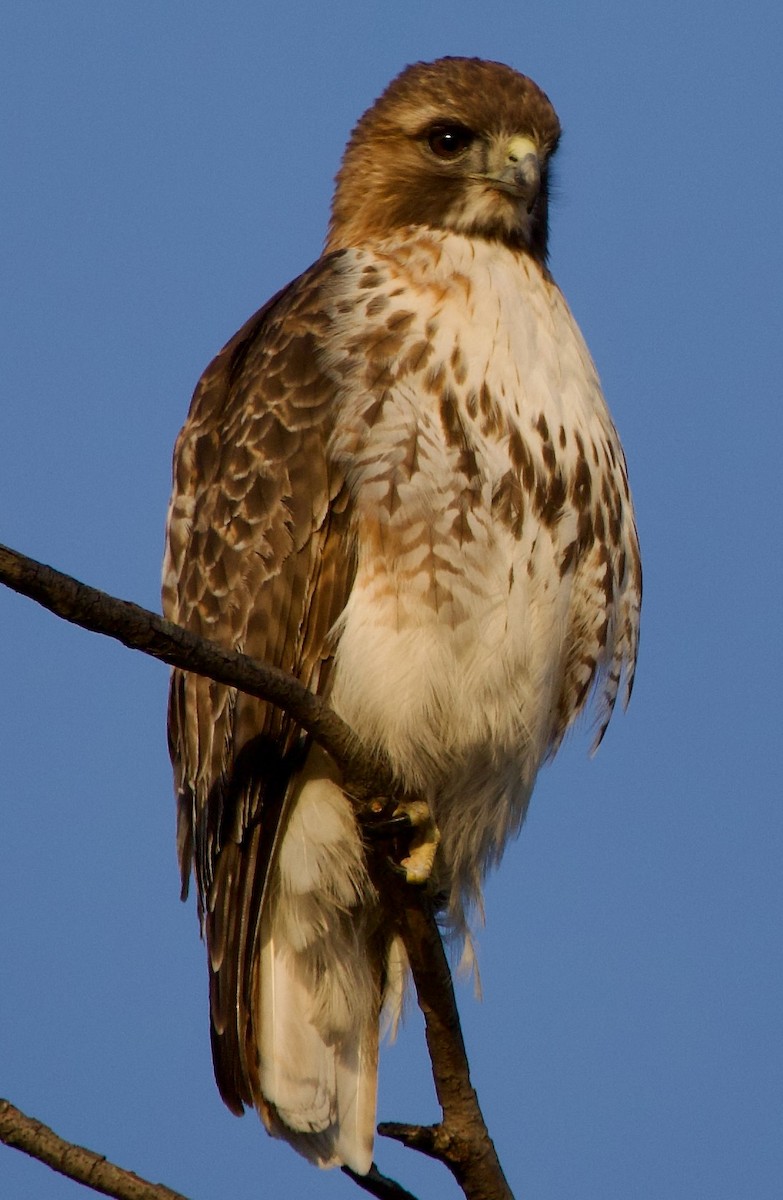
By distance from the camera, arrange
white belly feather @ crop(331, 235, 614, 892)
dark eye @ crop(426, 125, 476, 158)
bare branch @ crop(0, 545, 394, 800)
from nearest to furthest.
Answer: bare branch @ crop(0, 545, 394, 800) → white belly feather @ crop(331, 235, 614, 892) → dark eye @ crop(426, 125, 476, 158)

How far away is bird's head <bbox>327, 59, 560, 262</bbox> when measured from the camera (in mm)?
5086

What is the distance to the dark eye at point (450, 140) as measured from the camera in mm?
5180

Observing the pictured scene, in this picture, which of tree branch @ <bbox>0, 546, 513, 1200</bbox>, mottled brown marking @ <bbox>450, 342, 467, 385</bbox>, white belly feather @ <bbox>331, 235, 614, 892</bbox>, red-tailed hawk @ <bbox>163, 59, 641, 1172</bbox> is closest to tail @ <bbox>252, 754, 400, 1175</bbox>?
red-tailed hawk @ <bbox>163, 59, 641, 1172</bbox>

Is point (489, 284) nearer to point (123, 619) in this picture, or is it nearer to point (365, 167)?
→ point (365, 167)

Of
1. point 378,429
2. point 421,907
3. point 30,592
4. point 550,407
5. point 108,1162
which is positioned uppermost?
point 550,407

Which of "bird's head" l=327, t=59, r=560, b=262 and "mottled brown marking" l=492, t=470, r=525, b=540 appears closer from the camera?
"mottled brown marking" l=492, t=470, r=525, b=540

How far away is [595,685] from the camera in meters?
5.10

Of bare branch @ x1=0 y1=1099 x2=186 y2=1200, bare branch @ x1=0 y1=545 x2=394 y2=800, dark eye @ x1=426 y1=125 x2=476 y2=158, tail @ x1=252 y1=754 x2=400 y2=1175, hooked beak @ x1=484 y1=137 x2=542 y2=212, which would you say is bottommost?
bare branch @ x1=0 y1=1099 x2=186 y2=1200

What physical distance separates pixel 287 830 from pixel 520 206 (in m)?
1.87

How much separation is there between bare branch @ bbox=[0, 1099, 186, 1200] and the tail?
1.28m

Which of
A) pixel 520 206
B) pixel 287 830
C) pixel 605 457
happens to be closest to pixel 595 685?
pixel 605 457

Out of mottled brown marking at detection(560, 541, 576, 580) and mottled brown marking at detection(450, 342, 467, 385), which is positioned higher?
mottled brown marking at detection(450, 342, 467, 385)

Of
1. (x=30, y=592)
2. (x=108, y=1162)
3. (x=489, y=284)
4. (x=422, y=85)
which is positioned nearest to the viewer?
(x=30, y=592)

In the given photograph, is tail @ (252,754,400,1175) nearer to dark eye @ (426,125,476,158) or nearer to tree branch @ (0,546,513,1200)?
tree branch @ (0,546,513,1200)
